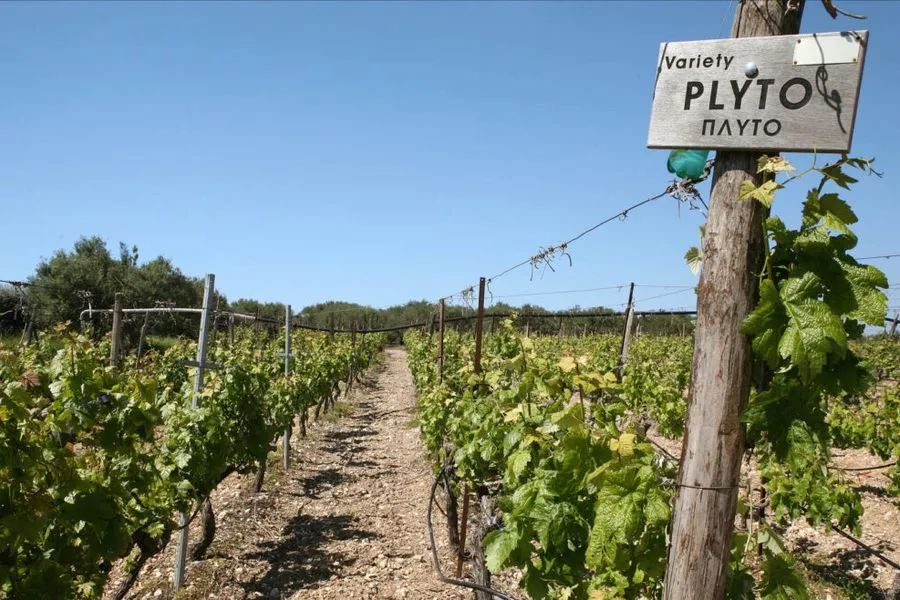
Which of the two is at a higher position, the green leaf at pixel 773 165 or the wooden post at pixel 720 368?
the green leaf at pixel 773 165

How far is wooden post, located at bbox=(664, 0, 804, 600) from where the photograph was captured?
155cm

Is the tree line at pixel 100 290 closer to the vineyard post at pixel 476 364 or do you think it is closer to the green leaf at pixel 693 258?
the vineyard post at pixel 476 364

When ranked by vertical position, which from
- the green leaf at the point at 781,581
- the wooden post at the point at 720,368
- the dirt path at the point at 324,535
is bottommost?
the dirt path at the point at 324,535

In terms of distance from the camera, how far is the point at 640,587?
2.22 metres

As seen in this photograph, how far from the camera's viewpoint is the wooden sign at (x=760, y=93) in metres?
1.46

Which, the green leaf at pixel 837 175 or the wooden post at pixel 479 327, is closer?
the green leaf at pixel 837 175

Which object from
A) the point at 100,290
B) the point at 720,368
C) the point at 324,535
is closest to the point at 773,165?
the point at 720,368

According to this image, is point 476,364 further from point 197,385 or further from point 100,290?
point 100,290

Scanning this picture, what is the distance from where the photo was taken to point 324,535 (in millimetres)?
6672

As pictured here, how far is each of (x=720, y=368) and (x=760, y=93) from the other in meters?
0.75

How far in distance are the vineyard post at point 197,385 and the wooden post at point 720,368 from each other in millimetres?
4507

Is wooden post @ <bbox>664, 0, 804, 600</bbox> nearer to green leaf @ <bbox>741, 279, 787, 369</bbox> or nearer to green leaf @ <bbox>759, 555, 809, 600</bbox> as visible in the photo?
green leaf @ <bbox>741, 279, 787, 369</bbox>

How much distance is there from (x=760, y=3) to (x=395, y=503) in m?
7.35

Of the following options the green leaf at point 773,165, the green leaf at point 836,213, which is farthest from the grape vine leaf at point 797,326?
the green leaf at point 773,165
